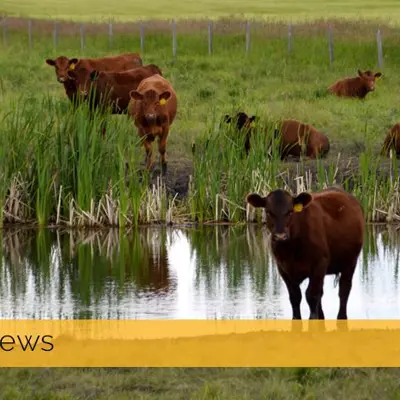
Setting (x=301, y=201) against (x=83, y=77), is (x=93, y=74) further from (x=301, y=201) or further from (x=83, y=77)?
(x=301, y=201)

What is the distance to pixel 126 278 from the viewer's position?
10961 mm

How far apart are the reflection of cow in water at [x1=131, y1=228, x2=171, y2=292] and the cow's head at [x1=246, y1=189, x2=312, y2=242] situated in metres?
2.84

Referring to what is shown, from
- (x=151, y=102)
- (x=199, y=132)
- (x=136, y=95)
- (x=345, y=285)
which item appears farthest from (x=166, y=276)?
(x=199, y=132)

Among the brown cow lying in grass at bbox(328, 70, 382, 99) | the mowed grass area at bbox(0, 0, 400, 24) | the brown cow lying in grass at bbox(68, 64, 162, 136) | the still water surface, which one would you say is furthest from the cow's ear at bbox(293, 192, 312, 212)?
the mowed grass area at bbox(0, 0, 400, 24)

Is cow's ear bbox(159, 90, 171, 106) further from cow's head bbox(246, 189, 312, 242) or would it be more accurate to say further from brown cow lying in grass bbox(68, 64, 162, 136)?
cow's head bbox(246, 189, 312, 242)

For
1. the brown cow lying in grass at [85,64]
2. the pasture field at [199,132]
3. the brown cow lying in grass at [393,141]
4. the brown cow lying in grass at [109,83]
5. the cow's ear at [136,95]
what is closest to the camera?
the pasture field at [199,132]

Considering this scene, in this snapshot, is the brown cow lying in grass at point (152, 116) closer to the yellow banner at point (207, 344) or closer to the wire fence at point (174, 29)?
the yellow banner at point (207, 344)

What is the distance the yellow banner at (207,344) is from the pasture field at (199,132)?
5.99 metres

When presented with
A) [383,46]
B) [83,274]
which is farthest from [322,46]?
[83,274]

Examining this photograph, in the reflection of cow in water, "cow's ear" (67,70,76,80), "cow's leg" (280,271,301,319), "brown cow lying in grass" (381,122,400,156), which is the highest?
"cow's ear" (67,70,76,80)

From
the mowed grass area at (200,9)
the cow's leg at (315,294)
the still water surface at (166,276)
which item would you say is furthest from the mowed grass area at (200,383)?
the mowed grass area at (200,9)

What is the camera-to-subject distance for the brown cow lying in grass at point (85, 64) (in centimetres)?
2145

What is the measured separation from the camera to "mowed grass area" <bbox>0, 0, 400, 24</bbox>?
177 ft

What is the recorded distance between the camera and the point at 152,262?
12031mm
